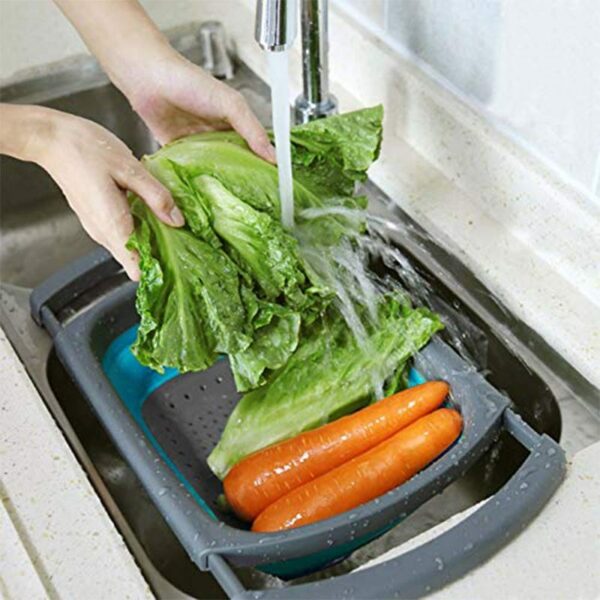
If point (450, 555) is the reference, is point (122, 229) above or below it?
above

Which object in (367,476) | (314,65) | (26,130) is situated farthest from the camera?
(314,65)

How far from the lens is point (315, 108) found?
1.12 m

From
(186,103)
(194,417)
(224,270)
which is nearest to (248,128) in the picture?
(186,103)

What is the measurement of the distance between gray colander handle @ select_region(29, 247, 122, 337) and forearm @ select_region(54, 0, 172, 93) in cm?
19

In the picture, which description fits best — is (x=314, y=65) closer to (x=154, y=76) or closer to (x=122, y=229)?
(x=154, y=76)

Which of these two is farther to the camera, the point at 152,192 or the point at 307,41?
the point at 307,41

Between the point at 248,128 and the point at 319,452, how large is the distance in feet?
1.10

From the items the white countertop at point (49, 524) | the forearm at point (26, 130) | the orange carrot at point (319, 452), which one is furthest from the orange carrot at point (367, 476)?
the forearm at point (26, 130)

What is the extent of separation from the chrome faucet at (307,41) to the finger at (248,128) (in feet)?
0.35

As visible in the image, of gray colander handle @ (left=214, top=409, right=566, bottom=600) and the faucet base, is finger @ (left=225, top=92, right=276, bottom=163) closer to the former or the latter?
the faucet base

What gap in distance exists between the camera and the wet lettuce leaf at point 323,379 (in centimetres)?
92

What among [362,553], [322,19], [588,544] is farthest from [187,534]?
[322,19]

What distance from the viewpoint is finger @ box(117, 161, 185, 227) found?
2.81 ft

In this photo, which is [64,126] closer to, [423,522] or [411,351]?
[411,351]
